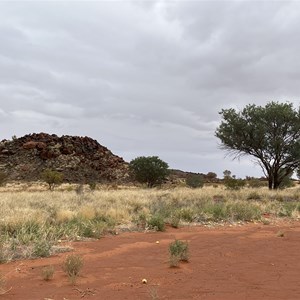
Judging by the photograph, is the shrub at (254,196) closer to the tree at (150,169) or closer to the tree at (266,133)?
the tree at (266,133)

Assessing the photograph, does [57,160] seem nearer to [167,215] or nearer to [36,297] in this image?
[167,215]

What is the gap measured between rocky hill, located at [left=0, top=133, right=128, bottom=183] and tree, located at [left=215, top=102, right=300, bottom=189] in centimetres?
3723

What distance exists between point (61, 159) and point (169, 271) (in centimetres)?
6515

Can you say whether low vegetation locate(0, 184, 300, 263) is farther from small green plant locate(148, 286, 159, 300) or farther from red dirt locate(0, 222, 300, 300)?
small green plant locate(148, 286, 159, 300)

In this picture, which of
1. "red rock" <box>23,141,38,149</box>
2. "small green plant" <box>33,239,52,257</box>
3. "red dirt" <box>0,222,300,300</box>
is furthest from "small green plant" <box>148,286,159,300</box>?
"red rock" <box>23,141,38,149</box>

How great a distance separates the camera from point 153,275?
768 cm

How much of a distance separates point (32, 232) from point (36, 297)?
19.0 feet

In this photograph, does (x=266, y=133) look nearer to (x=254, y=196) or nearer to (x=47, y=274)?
(x=254, y=196)

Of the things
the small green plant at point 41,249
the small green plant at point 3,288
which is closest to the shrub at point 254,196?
the small green plant at point 41,249

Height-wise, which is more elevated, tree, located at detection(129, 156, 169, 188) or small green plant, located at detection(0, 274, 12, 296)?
tree, located at detection(129, 156, 169, 188)

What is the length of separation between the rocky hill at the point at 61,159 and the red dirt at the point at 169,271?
54.3 m

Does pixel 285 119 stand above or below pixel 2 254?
above

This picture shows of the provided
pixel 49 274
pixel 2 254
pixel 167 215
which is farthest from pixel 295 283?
pixel 167 215

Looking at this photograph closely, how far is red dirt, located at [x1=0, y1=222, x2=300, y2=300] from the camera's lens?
21.2 feet
